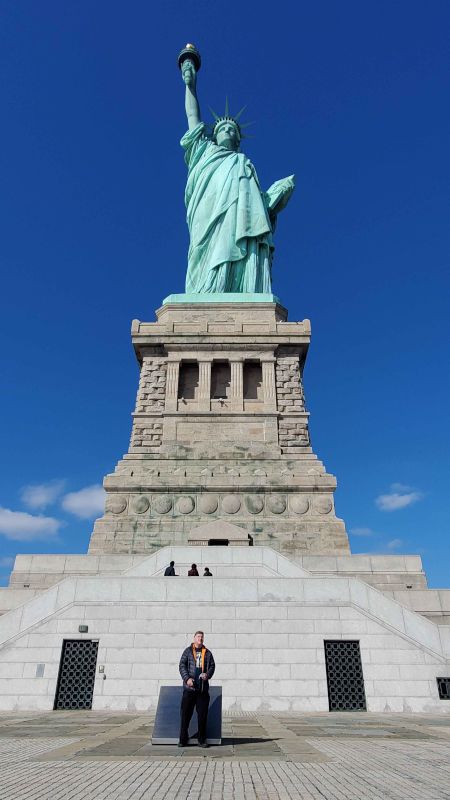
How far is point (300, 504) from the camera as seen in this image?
21.3 m

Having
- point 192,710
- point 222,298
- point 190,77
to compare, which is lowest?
point 192,710

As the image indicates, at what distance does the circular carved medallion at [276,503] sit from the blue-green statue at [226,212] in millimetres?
13366

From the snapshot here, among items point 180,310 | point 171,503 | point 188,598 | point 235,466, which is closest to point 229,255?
point 180,310

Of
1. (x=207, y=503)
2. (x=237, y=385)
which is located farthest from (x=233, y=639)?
(x=237, y=385)

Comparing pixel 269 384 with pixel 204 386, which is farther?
pixel 204 386

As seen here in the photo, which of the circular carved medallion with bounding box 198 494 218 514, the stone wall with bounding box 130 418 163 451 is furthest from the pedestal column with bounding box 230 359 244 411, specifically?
the circular carved medallion with bounding box 198 494 218 514

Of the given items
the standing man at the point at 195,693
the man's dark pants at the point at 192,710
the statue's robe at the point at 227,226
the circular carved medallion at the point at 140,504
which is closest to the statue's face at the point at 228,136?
the statue's robe at the point at 227,226

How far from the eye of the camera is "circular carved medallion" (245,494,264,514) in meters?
21.2

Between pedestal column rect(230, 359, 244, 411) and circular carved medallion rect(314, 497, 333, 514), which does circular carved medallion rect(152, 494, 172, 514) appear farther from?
circular carved medallion rect(314, 497, 333, 514)

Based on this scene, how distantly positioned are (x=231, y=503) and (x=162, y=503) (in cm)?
272

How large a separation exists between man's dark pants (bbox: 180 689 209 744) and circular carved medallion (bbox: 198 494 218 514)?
14630 mm

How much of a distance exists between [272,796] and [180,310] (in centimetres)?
2519

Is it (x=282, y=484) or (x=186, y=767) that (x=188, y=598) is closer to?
(x=186, y=767)

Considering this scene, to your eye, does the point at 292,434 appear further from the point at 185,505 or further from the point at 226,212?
the point at 226,212
